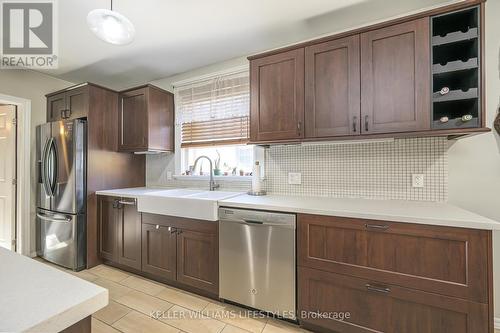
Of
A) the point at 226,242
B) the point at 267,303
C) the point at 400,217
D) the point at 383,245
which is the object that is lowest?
the point at 267,303

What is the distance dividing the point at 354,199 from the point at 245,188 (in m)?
1.14

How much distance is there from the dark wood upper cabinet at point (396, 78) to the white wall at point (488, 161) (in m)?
0.54

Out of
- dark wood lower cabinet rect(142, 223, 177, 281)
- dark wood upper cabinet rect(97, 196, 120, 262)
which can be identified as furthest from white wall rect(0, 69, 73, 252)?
dark wood lower cabinet rect(142, 223, 177, 281)

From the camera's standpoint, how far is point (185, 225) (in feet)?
6.83

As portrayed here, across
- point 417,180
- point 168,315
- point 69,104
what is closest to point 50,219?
point 69,104

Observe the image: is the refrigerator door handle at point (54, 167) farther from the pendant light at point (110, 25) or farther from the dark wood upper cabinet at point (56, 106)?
the pendant light at point (110, 25)

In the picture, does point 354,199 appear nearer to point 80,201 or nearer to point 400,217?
point 400,217

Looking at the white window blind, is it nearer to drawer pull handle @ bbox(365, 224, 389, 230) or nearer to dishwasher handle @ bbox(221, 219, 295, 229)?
dishwasher handle @ bbox(221, 219, 295, 229)

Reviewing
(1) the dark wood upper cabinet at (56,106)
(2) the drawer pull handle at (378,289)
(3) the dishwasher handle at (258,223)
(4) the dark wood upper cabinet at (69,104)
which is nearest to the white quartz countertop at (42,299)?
(3) the dishwasher handle at (258,223)

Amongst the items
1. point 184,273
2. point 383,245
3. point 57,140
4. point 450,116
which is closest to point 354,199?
point 383,245

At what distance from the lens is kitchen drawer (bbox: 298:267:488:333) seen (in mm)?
1239

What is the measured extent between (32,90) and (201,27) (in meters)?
2.59

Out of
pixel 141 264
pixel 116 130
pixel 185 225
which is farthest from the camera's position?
pixel 116 130

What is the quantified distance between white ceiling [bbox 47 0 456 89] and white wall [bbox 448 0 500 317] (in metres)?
0.44
